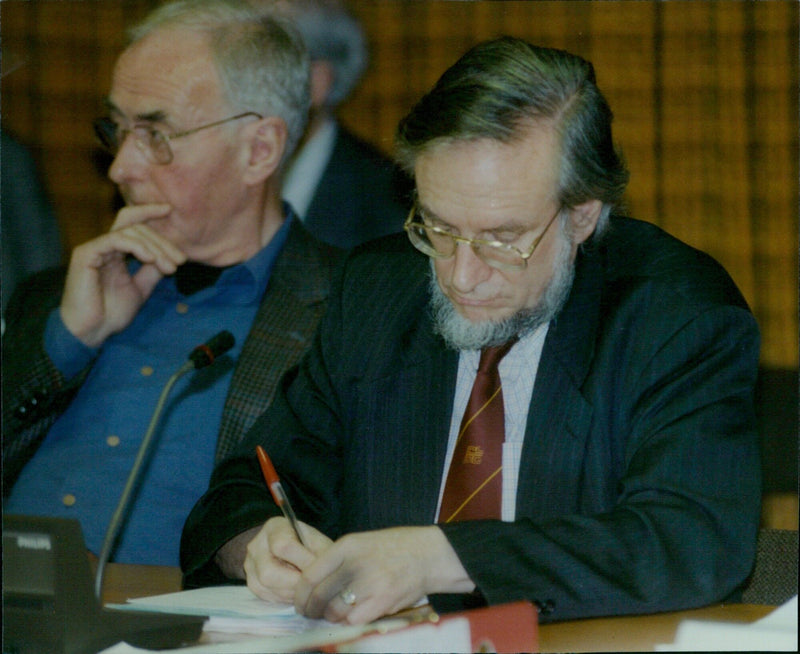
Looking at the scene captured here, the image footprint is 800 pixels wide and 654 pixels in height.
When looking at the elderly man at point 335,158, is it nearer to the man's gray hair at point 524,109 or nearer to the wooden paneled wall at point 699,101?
the wooden paneled wall at point 699,101

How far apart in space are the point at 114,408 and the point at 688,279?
128 cm

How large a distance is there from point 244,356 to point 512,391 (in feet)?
2.25

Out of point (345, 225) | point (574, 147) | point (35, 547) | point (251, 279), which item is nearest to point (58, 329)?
point (251, 279)

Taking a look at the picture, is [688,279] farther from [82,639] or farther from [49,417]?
[49,417]

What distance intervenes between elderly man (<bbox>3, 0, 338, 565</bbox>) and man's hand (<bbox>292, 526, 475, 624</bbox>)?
0.85 metres

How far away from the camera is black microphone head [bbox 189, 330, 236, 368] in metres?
2.01

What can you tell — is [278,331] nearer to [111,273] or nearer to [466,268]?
[111,273]

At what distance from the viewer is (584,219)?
1.89m

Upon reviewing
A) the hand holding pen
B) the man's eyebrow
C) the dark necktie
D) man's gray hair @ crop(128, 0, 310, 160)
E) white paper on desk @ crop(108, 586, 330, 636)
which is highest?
man's gray hair @ crop(128, 0, 310, 160)

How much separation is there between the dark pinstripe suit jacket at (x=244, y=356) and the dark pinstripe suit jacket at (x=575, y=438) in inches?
7.1

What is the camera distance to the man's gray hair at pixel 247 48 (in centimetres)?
247

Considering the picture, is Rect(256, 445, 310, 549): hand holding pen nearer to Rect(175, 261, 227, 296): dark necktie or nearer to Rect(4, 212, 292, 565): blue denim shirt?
Rect(4, 212, 292, 565): blue denim shirt

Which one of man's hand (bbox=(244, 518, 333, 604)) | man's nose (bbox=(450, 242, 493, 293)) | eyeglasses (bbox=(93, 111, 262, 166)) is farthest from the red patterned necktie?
eyeglasses (bbox=(93, 111, 262, 166))

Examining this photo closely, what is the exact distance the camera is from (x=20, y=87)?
2.47m
